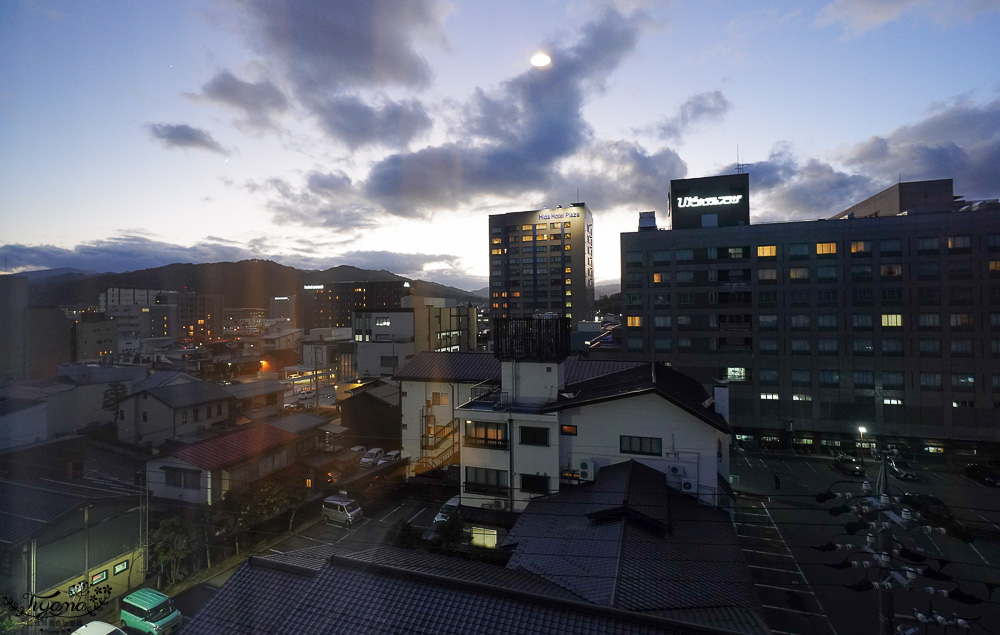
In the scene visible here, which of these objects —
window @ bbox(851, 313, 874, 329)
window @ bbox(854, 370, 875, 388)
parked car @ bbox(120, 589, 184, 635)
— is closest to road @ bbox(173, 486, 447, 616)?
parked car @ bbox(120, 589, 184, 635)

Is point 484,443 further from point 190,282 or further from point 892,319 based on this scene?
point 190,282

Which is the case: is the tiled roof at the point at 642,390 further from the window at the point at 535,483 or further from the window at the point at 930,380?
the window at the point at 930,380

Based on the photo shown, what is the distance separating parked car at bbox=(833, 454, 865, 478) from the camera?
3105 cm

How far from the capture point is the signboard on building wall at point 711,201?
4344 centimetres

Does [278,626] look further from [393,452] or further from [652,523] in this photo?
[393,452]

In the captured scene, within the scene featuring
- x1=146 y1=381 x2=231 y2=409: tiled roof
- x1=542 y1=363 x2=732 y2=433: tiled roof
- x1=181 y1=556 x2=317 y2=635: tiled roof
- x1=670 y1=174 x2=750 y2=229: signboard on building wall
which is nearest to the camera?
x1=181 y1=556 x2=317 y2=635: tiled roof

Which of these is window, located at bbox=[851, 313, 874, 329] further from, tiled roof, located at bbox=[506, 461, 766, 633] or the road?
the road

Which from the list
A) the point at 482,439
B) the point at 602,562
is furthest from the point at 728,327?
the point at 602,562

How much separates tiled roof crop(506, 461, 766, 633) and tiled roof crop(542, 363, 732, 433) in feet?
10.3

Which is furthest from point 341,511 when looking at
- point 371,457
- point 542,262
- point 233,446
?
point 542,262

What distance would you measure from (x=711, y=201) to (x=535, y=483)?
37.7 metres

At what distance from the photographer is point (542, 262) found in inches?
3824

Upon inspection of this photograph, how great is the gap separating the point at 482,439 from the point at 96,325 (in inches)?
2886

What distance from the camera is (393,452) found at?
31125mm
